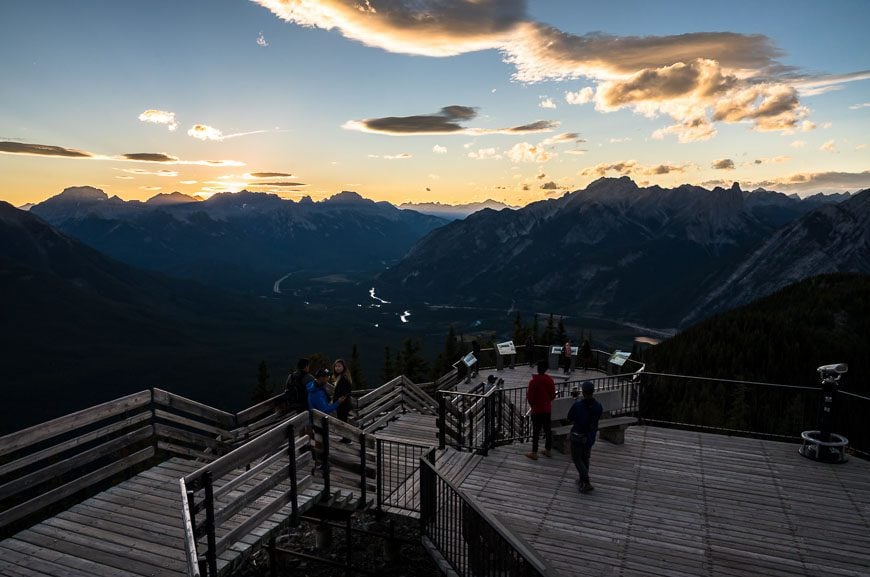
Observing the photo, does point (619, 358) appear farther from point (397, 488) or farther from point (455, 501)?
point (455, 501)

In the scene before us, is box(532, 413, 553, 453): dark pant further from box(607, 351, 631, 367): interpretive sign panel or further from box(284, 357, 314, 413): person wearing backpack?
box(607, 351, 631, 367): interpretive sign panel

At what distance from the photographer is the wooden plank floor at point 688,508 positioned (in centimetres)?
877

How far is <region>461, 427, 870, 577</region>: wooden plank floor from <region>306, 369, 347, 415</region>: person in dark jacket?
3.48 m

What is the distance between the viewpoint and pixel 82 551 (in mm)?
7984

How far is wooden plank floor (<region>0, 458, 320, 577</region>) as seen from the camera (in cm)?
757

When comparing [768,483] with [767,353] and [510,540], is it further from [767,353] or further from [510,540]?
[767,353]

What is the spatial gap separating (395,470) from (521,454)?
121 inches

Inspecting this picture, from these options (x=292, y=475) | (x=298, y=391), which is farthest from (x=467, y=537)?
(x=298, y=391)

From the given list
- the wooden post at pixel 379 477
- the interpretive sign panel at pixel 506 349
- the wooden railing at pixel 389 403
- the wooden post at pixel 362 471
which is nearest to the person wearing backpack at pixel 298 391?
the wooden post at pixel 362 471

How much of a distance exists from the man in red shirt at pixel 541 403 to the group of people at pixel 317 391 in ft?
13.8

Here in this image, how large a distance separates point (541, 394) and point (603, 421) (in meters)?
2.40

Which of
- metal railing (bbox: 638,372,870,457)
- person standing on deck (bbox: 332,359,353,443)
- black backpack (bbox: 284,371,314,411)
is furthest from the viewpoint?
metal railing (bbox: 638,372,870,457)

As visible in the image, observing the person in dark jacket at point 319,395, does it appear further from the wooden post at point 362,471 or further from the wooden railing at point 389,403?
the wooden railing at point 389,403

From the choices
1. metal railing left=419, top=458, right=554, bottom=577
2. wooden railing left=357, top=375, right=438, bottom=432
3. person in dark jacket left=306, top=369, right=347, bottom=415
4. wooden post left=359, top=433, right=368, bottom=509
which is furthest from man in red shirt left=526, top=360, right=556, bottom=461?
wooden railing left=357, top=375, right=438, bottom=432
